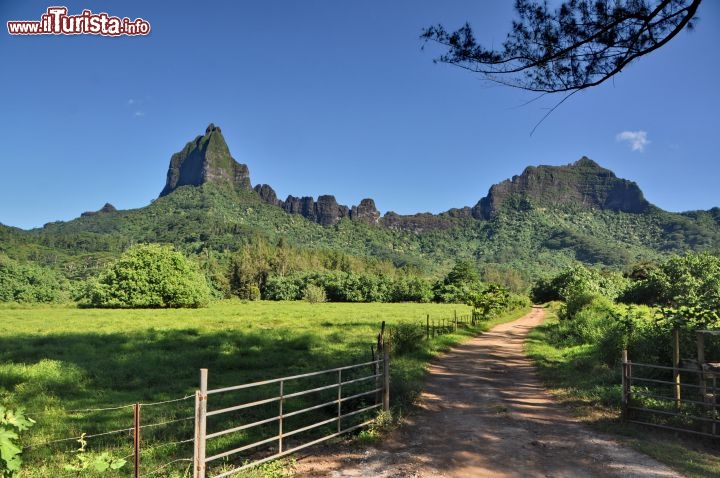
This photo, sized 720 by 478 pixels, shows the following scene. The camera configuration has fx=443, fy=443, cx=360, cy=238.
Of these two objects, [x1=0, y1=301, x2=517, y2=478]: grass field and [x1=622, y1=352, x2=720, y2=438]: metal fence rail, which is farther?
[x1=622, y1=352, x2=720, y2=438]: metal fence rail

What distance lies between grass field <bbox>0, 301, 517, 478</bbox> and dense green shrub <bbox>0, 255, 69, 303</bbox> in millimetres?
52175

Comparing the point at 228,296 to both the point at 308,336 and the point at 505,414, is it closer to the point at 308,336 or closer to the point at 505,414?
the point at 308,336

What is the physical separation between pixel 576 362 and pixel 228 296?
8672 centimetres

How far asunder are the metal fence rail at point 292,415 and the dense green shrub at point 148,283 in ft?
147

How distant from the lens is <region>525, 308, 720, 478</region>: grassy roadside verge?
780 centimetres

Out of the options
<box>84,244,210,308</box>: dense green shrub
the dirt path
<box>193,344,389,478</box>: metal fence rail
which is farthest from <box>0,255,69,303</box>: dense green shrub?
the dirt path

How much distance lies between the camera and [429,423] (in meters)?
10.1

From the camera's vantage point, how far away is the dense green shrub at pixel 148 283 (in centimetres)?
5244

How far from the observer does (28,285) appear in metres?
74.1

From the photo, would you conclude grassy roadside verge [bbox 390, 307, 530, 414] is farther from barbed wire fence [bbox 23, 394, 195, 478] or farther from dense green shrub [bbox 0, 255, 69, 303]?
dense green shrub [bbox 0, 255, 69, 303]

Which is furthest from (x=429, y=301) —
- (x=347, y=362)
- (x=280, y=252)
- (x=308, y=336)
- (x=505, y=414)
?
(x=505, y=414)

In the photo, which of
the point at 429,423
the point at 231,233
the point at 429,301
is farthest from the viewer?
the point at 231,233

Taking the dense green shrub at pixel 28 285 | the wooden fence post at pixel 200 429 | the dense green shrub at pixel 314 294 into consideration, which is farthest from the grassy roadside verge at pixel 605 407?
the dense green shrub at pixel 28 285

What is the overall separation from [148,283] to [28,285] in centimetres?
3561
